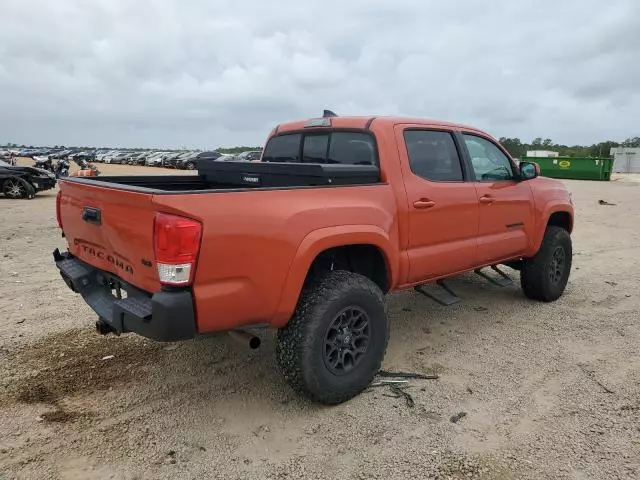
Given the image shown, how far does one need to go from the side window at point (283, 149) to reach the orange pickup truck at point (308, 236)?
17 millimetres

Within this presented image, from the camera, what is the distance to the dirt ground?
2684 millimetres

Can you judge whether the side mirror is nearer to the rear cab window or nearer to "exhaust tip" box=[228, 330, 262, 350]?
the rear cab window

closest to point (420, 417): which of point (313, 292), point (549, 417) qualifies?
point (549, 417)

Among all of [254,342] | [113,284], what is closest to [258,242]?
[254,342]

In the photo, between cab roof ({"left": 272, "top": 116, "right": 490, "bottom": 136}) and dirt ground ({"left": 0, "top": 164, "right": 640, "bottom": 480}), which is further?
cab roof ({"left": 272, "top": 116, "right": 490, "bottom": 136})

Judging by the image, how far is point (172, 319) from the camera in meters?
2.53

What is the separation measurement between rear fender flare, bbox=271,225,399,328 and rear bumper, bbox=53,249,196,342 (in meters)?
0.56

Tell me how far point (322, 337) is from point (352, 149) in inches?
62.1

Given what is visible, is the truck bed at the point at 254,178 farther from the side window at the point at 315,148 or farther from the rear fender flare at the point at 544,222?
the rear fender flare at the point at 544,222

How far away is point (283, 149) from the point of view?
462cm

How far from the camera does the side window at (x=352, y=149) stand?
3779 mm

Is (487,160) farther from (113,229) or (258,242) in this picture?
(113,229)

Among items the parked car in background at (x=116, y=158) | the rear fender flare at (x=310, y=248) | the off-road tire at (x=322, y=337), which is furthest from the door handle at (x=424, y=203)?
the parked car in background at (x=116, y=158)

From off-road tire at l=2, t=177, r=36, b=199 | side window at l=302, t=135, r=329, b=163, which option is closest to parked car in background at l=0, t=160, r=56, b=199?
off-road tire at l=2, t=177, r=36, b=199
